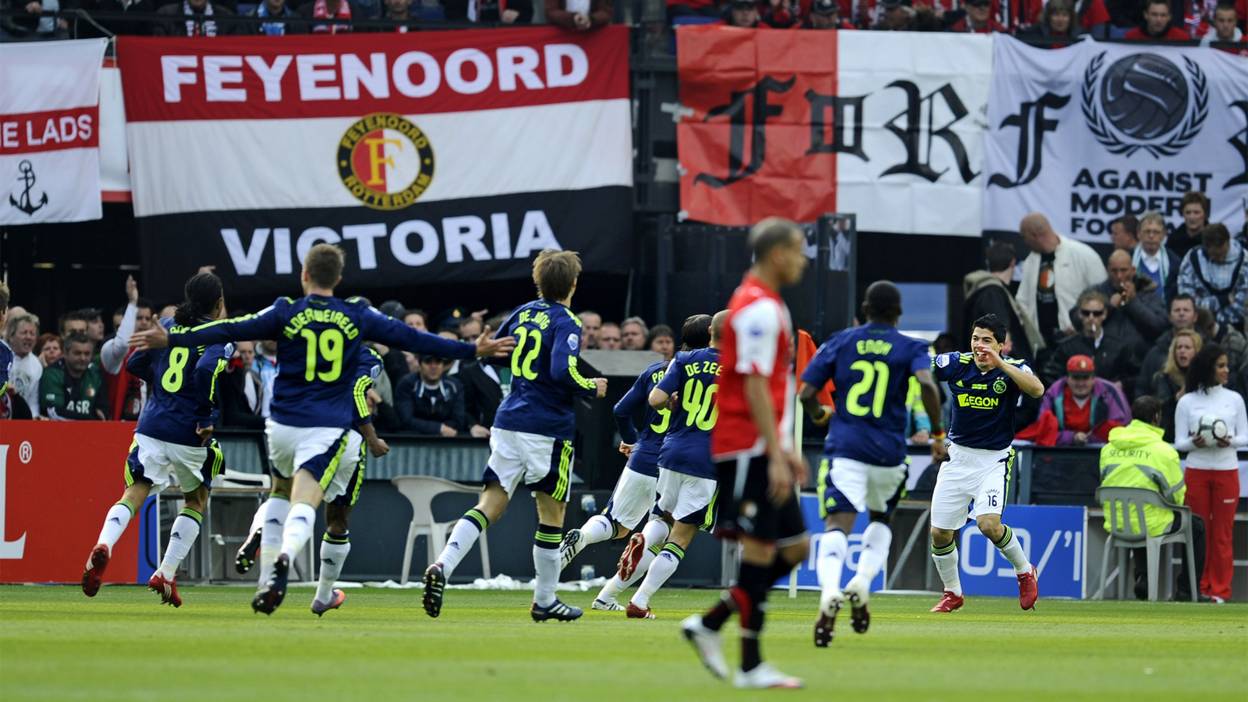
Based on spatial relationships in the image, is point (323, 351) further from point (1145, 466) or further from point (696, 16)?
point (696, 16)

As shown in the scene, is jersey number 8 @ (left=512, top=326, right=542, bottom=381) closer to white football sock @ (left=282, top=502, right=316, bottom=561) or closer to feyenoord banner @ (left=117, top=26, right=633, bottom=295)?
white football sock @ (left=282, top=502, right=316, bottom=561)

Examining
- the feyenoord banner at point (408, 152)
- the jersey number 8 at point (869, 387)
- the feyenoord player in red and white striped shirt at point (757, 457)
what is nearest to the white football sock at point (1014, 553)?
the jersey number 8 at point (869, 387)

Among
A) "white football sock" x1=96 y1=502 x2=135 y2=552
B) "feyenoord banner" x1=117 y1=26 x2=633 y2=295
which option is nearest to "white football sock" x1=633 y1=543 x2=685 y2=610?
"white football sock" x1=96 y1=502 x2=135 y2=552

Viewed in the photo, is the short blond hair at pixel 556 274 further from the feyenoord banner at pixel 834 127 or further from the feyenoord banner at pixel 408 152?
A: the feyenoord banner at pixel 834 127

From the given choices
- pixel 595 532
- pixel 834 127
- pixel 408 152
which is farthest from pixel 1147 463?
pixel 408 152

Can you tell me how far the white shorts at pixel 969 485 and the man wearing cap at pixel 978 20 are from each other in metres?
8.44

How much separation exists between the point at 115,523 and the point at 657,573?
3899 mm

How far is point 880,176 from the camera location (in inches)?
907

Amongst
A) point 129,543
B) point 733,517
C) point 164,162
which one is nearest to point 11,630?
point 733,517

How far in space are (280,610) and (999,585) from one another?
31.0 feet

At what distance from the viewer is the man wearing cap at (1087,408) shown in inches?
850

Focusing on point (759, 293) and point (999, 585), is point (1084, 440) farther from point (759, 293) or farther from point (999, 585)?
point (759, 293)

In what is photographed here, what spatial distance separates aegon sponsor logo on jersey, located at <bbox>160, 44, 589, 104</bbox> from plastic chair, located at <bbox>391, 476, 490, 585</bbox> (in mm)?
4595

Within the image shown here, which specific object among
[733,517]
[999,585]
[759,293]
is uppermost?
[759,293]
